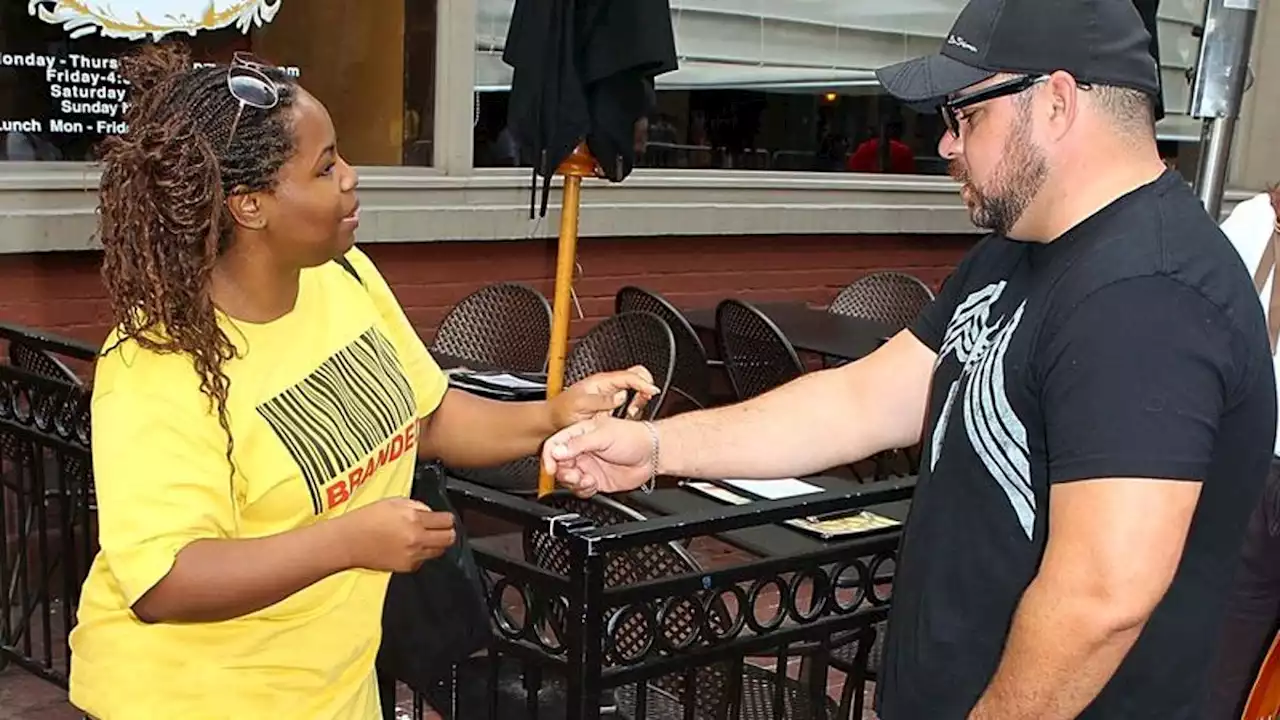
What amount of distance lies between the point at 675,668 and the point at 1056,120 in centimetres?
121

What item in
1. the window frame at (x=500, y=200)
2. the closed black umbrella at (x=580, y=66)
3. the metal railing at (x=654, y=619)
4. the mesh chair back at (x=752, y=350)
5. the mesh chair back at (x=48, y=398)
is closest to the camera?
the metal railing at (x=654, y=619)

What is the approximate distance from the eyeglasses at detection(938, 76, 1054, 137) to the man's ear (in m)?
0.99

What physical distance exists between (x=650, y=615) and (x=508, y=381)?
233 centimetres

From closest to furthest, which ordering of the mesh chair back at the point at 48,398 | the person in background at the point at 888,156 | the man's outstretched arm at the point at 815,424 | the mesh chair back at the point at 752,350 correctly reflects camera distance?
the man's outstretched arm at the point at 815,424
the mesh chair back at the point at 48,398
the mesh chair back at the point at 752,350
the person in background at the point at 888,156

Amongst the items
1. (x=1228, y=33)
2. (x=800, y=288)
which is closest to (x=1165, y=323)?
(x=1228, y=33)

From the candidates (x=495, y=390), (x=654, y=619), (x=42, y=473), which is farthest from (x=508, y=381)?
(x=654, y=619)

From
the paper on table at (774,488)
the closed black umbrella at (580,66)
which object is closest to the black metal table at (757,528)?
the paper on table at (774,488)

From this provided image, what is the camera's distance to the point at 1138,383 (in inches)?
66.6

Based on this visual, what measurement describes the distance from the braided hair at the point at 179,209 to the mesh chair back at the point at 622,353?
2.86 metres

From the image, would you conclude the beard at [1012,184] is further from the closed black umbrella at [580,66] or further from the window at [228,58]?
the window at [228,58]

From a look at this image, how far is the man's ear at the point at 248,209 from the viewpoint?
6.85 feet

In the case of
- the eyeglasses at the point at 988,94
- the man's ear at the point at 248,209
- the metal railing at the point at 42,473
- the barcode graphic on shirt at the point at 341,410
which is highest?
the eyeglasses at the point at 988,94

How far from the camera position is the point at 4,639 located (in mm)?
4539

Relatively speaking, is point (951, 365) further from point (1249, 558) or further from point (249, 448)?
point (1249, 558)
